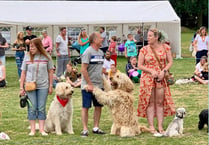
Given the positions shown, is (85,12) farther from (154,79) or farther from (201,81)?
(154,79)

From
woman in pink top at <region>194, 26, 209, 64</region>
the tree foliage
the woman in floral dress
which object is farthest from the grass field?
the tree foliage

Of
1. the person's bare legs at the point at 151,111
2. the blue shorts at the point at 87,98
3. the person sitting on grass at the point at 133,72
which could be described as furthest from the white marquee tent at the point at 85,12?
the person's bare legs at the point at 151,111

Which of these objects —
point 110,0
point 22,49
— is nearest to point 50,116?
point 22,49

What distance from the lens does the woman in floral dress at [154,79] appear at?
23.6 ft

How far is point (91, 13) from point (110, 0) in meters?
2.37

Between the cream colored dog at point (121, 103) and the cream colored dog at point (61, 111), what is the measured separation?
0.52 meters

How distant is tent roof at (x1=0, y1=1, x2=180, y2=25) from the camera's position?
18938mm

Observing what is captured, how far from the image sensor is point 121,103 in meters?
7.25

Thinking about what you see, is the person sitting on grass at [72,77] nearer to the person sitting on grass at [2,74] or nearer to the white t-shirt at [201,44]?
the person sitting on grass at [2,74]

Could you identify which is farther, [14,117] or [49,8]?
[49,8]

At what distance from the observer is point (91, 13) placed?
2042 centimetres

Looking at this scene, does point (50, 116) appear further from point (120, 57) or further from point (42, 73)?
point (120, 57)

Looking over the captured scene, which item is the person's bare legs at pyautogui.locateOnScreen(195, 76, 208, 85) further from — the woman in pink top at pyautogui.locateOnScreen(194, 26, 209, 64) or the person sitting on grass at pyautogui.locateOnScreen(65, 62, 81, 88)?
the person sitting on grass at pyautogui.locateOnScreen(65, 62, 81, 88)

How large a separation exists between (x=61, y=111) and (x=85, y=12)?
1323 centimetres
